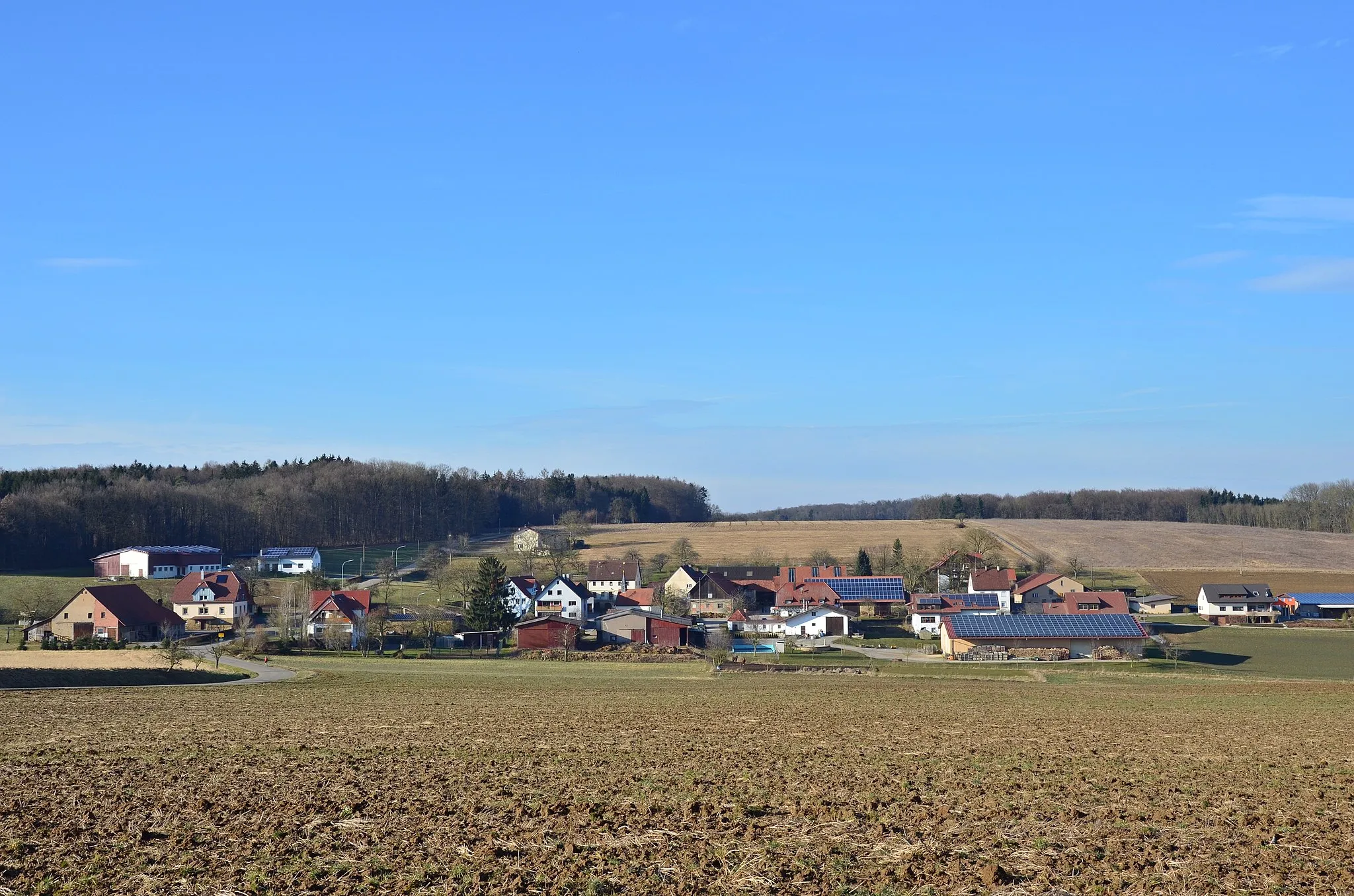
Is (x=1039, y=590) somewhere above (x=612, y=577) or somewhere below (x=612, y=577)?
below

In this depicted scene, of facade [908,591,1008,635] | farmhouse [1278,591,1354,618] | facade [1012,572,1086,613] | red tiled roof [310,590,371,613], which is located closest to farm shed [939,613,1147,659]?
facade [908,591,1008,635]

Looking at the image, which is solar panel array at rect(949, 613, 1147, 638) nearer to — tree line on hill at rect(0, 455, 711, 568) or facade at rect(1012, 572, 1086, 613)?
facade at rect(1012, 572, 1086, 613)

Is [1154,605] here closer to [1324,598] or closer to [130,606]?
[1324,598]

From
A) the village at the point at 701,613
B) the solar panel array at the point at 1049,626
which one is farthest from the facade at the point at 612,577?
the solar panel array at the point at 1049,626

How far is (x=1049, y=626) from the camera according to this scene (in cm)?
Result: 6844

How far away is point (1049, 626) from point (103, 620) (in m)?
62.1

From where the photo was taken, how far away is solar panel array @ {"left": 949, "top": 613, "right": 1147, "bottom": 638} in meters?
67.1

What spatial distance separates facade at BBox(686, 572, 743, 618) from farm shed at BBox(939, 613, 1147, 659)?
101ft

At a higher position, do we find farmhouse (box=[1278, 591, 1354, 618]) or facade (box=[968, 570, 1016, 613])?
facade (box=[968, 570, 1016, 613])

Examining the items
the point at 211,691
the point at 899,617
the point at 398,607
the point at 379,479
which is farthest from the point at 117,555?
the point at 211,691

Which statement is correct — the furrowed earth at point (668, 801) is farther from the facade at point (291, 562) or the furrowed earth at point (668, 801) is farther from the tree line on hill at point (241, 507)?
the tree line on hill at point (241, 507)

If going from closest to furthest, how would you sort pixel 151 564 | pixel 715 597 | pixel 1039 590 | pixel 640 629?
1. pixel 640 629
2. pixel 1039 590
3. pixel 715 597
4. pixel 151 564

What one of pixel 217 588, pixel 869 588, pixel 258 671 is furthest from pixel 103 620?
pixel 869 588

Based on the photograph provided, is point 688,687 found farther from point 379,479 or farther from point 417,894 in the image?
point 379,479
